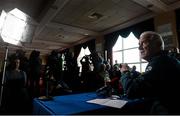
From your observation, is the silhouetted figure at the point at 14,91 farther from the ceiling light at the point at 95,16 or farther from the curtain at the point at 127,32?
the curtain at the point at 127,32

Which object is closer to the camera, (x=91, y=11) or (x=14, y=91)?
(x=14, y=91)

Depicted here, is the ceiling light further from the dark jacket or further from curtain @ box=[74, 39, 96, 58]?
the dark jacket

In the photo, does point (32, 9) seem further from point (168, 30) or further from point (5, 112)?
point (168, 30)

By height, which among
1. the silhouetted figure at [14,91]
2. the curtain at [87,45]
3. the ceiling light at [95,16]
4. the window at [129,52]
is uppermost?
the ceiling light at [95,16]

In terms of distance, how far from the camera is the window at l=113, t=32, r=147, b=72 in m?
5.03

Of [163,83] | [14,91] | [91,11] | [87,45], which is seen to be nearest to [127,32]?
[91,11]

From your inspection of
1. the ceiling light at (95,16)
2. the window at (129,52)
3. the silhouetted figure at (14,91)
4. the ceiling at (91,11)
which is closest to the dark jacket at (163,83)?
the silhouetted figure at (14,91)

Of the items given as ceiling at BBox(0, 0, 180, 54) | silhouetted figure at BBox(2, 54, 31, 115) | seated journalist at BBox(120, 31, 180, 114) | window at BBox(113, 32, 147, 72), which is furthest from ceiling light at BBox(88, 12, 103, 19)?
seated journalist at BBox(120, 31, 180, 114)

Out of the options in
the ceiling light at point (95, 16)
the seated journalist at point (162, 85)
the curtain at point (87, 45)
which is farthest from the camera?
the curtain at point (87, 45)

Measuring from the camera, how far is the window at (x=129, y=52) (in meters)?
5.03

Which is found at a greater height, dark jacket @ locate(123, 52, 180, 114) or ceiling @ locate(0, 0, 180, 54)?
ceiling @ locate(0, 0, 180, 54)

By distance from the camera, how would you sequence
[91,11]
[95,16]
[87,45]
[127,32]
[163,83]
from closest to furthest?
[163,83] → [91,11] → [95,16] → [127,32] → [87,45]

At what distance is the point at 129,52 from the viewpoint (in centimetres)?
548

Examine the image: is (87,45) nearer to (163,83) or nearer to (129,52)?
(129,52)
